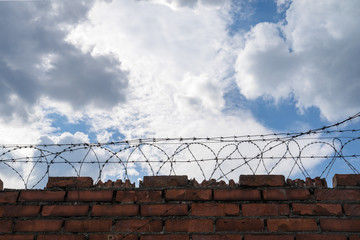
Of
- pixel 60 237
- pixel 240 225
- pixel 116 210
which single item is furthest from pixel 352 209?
pixel 60 237

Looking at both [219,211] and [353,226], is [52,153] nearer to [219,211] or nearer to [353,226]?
[219,211]

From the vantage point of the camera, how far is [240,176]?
2744mm

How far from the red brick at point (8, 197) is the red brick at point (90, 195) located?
473 mm

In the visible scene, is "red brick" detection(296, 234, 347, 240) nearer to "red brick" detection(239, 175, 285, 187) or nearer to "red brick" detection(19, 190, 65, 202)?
"red brick" detection(239, 175, 285, 187)

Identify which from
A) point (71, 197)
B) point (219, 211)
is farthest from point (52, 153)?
point (219, 211)

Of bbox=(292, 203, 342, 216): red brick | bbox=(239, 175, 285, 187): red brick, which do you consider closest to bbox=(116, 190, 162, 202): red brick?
bbox=(239, 175, 285, 187): red brick

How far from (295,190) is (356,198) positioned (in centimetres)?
46

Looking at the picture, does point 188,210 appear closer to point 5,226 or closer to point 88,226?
point 88,226

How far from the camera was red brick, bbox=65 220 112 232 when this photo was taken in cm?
260

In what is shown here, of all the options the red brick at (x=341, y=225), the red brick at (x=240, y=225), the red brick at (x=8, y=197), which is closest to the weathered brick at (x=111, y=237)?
the red brick at (x=240, y=225)

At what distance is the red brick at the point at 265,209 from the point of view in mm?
2557

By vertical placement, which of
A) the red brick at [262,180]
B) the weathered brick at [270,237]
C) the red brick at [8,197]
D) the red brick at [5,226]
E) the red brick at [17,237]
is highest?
the red brick at [262,180]

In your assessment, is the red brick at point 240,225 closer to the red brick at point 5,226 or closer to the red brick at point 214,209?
the red brick at point 214,209

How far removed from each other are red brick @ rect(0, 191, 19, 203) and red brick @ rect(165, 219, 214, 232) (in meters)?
1.35
